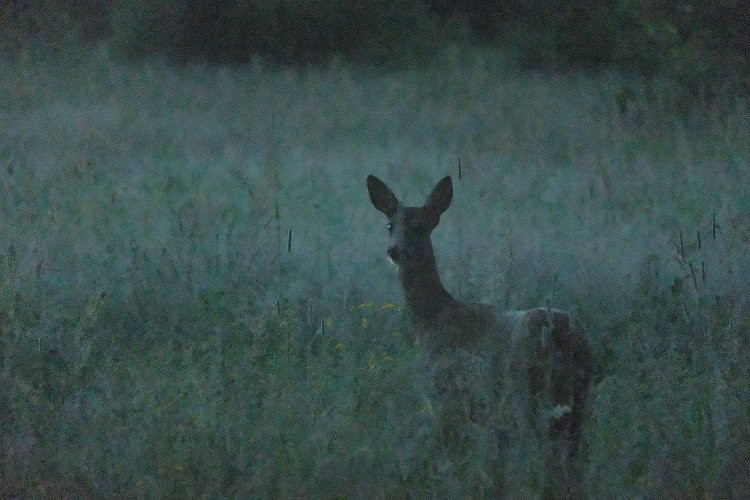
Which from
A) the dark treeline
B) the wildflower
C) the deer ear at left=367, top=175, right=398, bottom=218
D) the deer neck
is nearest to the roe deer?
the deer neck

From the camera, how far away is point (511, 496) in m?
4.39

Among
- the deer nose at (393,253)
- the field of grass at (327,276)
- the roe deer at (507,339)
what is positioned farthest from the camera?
the deer nose at (393,253)

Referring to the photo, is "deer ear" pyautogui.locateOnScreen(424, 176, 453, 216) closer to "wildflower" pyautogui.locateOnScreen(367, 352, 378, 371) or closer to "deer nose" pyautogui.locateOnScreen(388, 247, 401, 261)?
"deer nose" pyautogui.locateOnScreen(388, 247, 401, 261)

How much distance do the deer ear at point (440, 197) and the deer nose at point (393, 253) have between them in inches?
11.7

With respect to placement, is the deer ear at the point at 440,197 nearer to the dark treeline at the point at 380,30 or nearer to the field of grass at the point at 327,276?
the field of grass at the point at 327,276

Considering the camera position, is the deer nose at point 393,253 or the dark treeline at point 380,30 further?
the dark treeline at point 380,30

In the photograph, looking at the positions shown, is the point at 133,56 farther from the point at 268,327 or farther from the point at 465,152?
the point at 268,327

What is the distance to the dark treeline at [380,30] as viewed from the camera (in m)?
11.9

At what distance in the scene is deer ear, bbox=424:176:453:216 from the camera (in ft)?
19.0

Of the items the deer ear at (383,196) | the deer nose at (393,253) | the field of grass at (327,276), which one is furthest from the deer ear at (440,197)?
the field of grass at (327,276)

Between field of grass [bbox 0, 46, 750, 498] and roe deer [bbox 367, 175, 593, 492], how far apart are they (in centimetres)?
17

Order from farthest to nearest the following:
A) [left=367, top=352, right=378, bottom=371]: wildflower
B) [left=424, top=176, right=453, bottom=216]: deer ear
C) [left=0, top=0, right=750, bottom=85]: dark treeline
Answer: [left=0, top=0, right=750, bottom=85]: dark treeline < [left=424, top=176, right=453, bottom=216]: deer ear < [left=367, top=352, right=378, bottom=371]: wildflower

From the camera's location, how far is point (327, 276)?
713cm

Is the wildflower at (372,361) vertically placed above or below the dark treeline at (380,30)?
below
